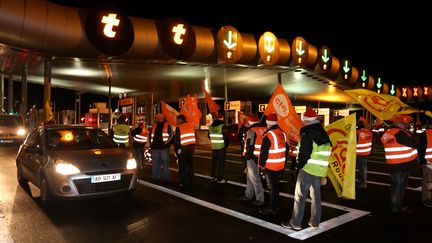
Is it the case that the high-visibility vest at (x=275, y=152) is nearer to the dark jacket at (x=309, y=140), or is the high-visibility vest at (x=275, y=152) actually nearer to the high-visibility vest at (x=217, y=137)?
the dark jacket at (x=309, y=140)

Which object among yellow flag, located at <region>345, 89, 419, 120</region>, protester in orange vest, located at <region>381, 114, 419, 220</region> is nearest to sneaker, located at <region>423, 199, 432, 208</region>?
protester in orange vest, located at <region>381, 114, 419, 220</region>

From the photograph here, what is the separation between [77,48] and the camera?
14875 millimetres

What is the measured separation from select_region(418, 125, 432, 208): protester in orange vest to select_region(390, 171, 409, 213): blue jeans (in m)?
0.84

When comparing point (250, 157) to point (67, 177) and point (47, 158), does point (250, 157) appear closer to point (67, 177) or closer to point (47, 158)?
point (67, 177)

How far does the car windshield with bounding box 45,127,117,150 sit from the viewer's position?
7566mm

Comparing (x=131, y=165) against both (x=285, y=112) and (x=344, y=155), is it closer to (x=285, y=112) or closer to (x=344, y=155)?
(x=285, y=112)

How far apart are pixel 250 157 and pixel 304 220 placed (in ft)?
5.30

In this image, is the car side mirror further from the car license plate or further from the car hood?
the car license plate

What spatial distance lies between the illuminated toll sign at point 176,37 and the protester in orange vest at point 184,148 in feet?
24.8

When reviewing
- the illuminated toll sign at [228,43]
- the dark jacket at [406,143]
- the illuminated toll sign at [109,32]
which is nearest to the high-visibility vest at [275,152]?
the dark jacket at [406,143]

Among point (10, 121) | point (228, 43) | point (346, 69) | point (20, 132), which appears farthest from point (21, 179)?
point (346, 69)

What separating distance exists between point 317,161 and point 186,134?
13.8ft

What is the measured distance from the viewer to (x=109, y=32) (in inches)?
576

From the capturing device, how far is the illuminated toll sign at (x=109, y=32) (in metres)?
14.4
